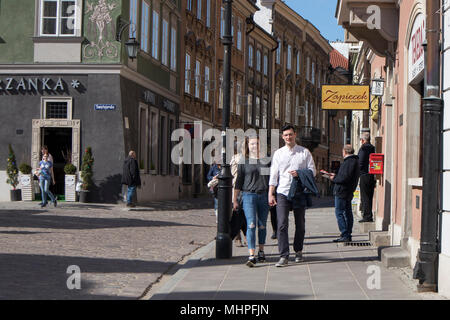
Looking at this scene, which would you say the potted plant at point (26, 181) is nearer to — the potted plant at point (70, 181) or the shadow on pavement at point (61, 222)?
the potted plant at point (70, 181)

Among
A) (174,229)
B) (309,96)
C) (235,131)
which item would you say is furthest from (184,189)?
(309,96)

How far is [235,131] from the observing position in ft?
150

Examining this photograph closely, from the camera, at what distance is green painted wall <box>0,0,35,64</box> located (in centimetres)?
2561

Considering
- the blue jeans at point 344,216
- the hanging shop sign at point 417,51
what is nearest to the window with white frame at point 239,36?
the blue jeans at point 344,216

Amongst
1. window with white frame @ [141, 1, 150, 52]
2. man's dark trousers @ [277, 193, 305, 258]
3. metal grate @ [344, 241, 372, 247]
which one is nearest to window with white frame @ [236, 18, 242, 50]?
window with white frame @ [141, 1, 150, 52]

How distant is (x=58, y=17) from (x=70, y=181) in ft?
17.3

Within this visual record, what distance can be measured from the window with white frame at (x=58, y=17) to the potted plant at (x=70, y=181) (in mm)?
4268

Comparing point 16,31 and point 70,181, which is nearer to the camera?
point 70,181

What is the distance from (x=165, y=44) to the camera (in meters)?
32.2

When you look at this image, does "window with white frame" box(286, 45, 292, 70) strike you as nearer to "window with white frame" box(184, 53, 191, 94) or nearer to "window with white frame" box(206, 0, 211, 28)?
"window with white frame" box(206, 0, 211, 28)

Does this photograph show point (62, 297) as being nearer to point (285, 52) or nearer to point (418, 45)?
point (418, 45)

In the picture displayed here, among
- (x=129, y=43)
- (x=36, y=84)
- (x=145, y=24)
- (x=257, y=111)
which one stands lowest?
(x=36, y=84)

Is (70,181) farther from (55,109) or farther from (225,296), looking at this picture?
(225,296)

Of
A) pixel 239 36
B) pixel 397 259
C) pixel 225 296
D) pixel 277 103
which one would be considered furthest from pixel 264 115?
pixel 225 296
